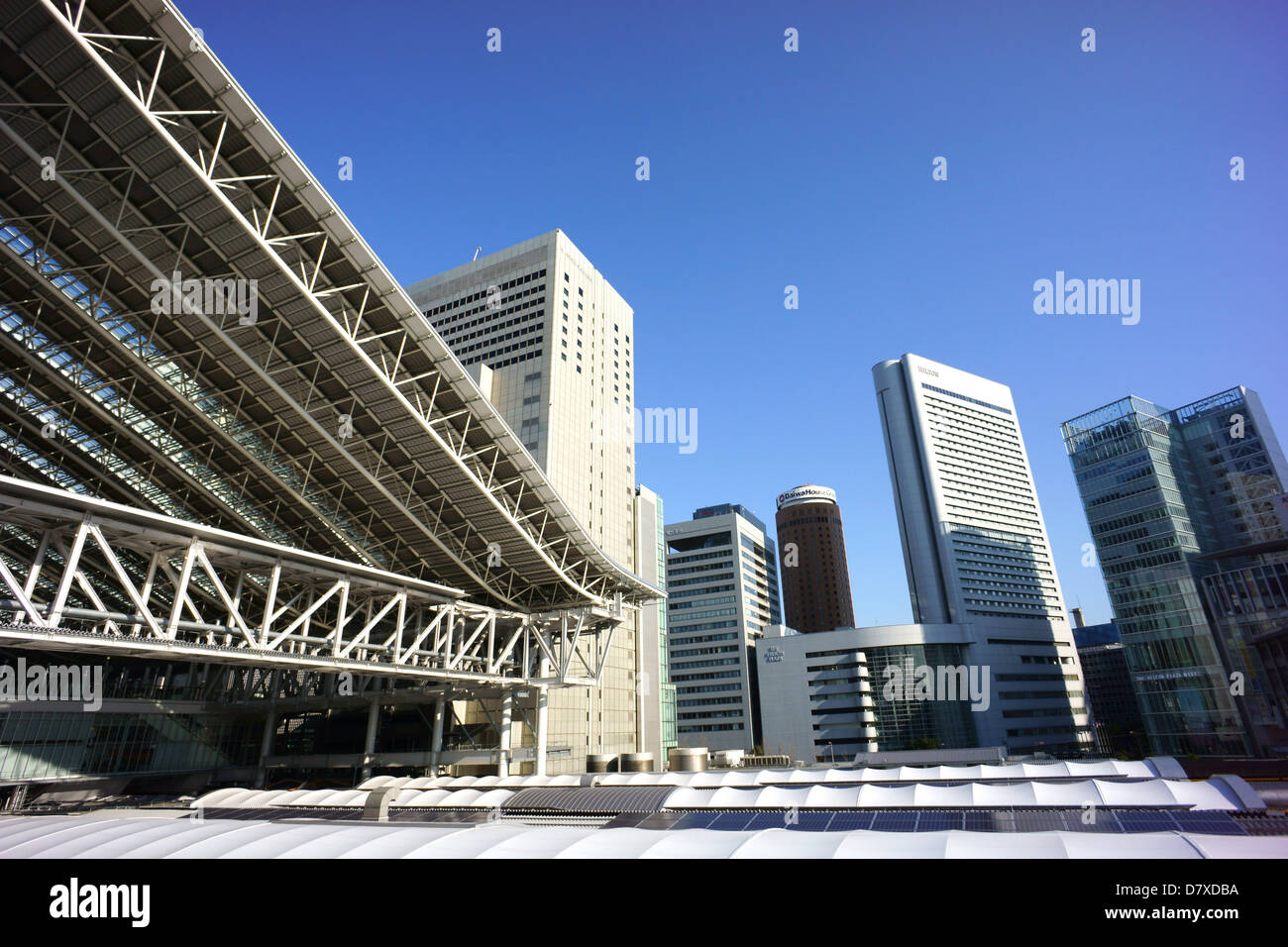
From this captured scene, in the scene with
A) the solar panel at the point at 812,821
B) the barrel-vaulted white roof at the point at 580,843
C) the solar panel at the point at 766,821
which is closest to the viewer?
the barrel-vaulted white roof at the point at 580,843

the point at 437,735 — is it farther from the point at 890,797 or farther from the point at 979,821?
the point at 979,821

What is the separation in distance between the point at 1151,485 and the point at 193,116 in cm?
12660

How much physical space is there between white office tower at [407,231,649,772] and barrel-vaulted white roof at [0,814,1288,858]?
48.1 m

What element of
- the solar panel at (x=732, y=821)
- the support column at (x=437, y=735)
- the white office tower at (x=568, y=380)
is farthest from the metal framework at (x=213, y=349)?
the white office tower at (x=568, y=380)

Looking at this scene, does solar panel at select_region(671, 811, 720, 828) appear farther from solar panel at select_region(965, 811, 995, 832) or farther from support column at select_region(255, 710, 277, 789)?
support column at select_region(255, 710, 277, 789)

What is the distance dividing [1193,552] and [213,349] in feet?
417

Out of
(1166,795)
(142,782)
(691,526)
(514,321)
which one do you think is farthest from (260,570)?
(691,526)

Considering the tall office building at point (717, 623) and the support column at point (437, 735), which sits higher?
the tall office building at point (717, 623)

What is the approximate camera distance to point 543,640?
4928 centimetres

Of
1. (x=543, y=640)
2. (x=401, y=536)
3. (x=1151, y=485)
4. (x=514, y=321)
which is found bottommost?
(x=543, y=640)

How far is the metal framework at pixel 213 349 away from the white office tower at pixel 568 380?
26529 millimetres

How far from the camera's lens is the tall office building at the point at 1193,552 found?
80250mm

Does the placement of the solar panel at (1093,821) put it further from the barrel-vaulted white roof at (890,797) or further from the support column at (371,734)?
the support column at (371,734)
